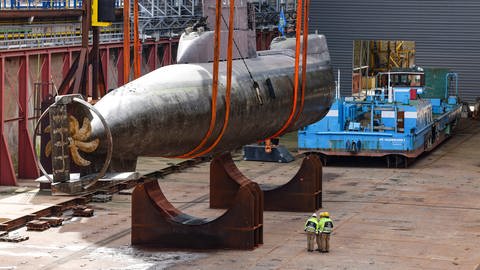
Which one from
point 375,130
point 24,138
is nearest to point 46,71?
point 24,138

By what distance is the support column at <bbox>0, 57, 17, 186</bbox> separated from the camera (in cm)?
2939

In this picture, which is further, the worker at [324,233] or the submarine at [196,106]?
the worker at [324,233]

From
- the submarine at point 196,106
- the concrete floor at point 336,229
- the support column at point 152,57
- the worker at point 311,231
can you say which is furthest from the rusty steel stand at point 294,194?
the support column at point 152,57

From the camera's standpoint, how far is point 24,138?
30.8 metres

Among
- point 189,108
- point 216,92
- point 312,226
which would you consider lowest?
point 312,226

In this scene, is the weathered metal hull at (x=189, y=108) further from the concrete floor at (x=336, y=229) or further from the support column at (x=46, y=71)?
the support column at (x=46, y=71)

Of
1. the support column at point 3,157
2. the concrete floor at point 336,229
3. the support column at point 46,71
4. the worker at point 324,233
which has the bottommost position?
the concrete floor at point 336,229

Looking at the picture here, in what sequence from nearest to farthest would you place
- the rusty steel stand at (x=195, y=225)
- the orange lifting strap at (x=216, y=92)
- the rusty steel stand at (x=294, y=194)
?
the orange lifting strap at (x=216, y=92) < the rusty steel stand at (x=195, y=225) < the rusty steel stand at (x=294, y=194)

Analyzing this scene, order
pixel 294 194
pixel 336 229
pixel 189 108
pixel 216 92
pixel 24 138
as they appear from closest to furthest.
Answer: pixel 189 108 → pixel 216 92 → pixel 336 229 → pixel 294 194 → pixel 24 138

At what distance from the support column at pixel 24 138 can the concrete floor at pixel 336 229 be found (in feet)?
6.24

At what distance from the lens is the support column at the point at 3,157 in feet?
96.4

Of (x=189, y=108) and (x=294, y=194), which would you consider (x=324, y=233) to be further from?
(x=294, y=194)

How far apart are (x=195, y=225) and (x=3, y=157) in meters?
8.59

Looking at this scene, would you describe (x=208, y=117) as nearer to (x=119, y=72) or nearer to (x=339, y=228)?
(x=339, y=228)
